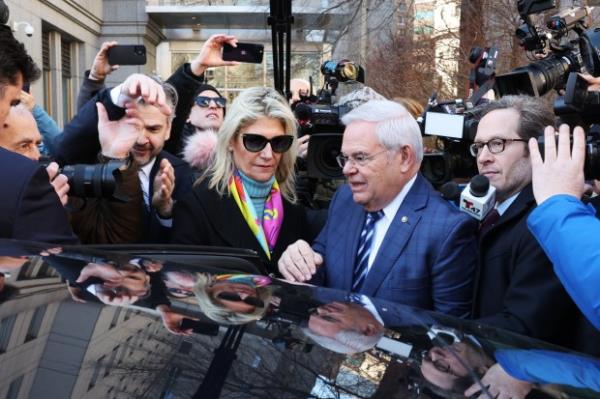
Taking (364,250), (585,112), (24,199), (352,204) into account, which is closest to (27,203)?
(24,199)

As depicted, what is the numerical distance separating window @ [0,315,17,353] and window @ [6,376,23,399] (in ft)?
0.23

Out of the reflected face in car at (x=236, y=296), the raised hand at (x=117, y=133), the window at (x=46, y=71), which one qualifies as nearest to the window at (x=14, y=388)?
the reflected face in car at (x=236, y=296)

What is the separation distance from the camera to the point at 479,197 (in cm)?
213

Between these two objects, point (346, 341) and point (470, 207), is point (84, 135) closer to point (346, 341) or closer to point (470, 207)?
point (470, 207)

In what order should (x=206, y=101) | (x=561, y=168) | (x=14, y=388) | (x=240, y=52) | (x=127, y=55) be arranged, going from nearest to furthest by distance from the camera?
(x=14, y=388) → (x=561, y=168) → (x=127, y=55) → (x=240, y=52) → (x=206, y=101)

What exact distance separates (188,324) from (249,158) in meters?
1.68

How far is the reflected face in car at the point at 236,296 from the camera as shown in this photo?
130cm

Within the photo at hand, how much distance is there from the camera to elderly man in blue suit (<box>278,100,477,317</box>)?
2.22 meters

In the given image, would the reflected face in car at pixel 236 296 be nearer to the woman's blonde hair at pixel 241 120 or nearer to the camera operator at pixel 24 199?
the camera operator at pixel 24 199

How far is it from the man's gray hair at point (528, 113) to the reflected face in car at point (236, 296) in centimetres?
136

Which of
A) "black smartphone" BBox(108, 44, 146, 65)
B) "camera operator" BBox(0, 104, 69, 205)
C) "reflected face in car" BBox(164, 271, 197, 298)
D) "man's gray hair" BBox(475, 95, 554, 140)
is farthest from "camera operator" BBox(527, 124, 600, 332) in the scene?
"black smartphone" BBox(108, 44, 146, 65)

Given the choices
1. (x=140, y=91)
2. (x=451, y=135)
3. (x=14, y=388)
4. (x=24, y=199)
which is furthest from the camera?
(x=451, y=135)

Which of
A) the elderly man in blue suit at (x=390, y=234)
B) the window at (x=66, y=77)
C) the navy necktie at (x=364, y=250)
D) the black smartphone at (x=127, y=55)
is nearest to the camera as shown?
the elderly man in blue suit at (x=390, y=234)

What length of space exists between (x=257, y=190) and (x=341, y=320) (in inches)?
61.8
